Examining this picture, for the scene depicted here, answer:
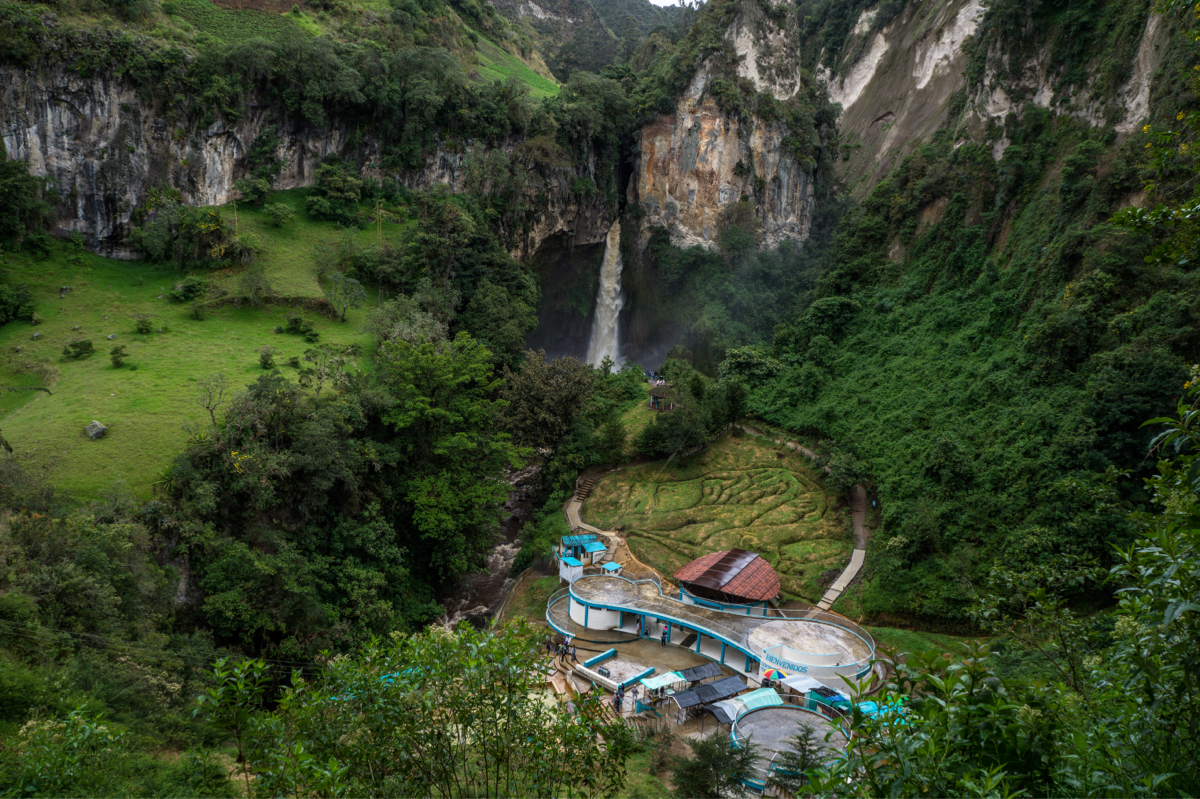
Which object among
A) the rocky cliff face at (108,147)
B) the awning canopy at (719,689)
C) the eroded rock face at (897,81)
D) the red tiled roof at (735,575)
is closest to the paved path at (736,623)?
the red tiled roof at (735,575)

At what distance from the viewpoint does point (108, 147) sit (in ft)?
88.0

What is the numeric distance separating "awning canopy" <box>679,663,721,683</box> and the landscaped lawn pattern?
18.5 feet

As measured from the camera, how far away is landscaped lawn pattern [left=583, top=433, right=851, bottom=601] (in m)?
23.3

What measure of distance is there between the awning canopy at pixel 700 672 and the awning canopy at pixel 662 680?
1.08 ft

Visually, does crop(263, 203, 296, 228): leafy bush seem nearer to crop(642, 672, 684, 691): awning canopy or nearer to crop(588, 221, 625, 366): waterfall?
crop(588, 221, 625, 366): waterfall

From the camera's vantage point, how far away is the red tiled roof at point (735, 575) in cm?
1938

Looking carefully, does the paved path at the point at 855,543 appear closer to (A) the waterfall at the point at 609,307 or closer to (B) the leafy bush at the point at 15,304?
(A) the waterfall at the point at 609,307

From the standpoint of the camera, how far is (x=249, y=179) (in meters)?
30.3

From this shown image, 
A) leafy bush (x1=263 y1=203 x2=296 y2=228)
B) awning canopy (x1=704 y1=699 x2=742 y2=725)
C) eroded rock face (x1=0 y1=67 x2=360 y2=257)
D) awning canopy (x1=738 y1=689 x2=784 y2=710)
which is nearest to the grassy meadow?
leafy bush (x1=263 y1=203 x2=296 y2=228)

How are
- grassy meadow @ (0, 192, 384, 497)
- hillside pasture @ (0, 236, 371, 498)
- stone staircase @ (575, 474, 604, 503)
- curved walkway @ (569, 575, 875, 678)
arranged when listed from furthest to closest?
stone staircase @ (575, 474, 604, 503), curved walkway @ (569, 575, 875, 678), grassy meadow @ (0, 192, 384, 497), hillside pasture @ (0, 236, 371, 498)

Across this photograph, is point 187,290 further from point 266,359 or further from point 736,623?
point 736,623

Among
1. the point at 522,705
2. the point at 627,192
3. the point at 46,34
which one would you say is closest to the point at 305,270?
the point at 46,34

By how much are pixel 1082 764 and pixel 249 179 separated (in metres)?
35.9

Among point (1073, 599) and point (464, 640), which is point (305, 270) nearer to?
point (464, 640)
